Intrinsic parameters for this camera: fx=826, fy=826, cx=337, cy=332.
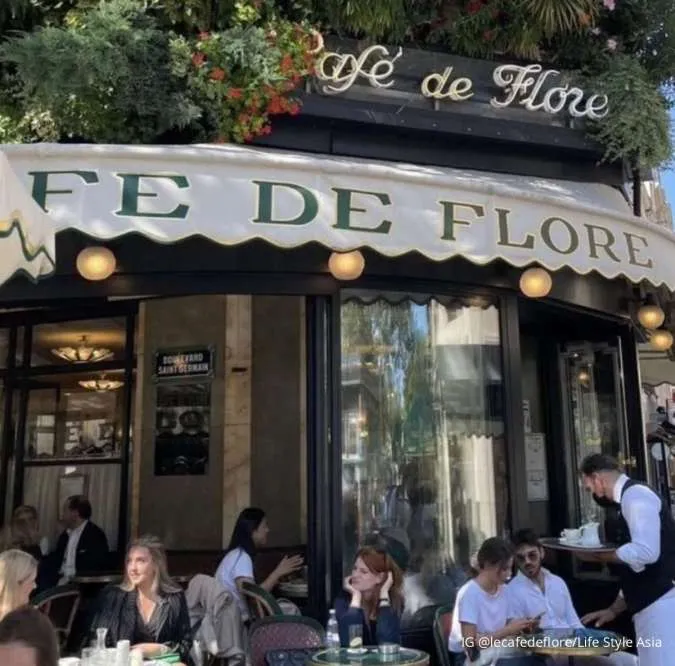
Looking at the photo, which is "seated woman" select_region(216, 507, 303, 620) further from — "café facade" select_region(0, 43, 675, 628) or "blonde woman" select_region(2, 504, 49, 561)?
"blonde woman" select_region(2, 504, 49, 561)

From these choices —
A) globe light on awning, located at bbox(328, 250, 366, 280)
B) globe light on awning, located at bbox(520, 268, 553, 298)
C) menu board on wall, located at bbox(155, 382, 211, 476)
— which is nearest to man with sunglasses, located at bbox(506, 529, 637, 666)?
globe light on awning, located at bbox(520, 268, 553, 298)

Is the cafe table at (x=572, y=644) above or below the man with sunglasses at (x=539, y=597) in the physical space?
below

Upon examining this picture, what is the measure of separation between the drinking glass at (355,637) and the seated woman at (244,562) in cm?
122

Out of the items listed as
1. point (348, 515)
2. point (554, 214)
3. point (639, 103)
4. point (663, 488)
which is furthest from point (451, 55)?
point (663, 488)

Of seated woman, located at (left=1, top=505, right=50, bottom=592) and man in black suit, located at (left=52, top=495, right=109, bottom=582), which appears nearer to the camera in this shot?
seated woman, located at (left=1, top=505, right=50, bottom=592)

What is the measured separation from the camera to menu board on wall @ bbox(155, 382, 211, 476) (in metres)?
8.89

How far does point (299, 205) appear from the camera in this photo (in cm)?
500

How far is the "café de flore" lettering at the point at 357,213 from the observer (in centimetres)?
481

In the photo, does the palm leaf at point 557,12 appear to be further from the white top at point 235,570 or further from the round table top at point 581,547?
the white top at point 235,570

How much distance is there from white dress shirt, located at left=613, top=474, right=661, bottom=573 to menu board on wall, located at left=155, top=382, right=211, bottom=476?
5071mm

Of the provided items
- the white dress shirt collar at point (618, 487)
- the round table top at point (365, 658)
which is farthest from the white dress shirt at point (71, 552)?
the white dress shirt collar at point (618, 487)

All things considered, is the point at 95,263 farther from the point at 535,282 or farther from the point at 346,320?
the point at 535,282

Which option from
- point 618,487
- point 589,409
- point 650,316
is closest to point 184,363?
point 589,409

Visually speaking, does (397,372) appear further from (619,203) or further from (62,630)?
(62,630)
